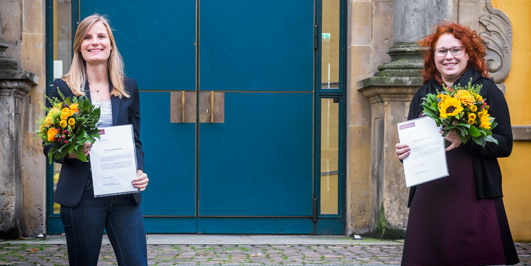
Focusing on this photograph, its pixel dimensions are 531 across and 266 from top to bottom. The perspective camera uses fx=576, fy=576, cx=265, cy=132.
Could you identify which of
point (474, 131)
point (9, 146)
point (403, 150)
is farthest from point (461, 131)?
point (9, 146)

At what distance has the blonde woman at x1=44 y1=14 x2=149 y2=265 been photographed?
9.91 feet

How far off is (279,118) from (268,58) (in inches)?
29.3

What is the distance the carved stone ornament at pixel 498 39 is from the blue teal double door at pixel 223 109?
6.80 feet

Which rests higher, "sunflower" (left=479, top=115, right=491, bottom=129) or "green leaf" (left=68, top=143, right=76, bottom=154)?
"sunflower" (left=479, top=115, right=491, bottom=129)

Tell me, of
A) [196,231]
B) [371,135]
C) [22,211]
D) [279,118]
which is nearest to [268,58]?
[279,118]

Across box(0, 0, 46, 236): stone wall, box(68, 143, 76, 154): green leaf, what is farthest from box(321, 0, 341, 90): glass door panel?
box(68, 143, 76, 154): green leaf

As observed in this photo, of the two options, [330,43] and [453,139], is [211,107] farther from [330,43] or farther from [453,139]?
[453,139]

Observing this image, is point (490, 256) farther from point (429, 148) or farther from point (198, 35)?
point (198, 35)

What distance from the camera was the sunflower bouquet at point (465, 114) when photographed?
2.98 m

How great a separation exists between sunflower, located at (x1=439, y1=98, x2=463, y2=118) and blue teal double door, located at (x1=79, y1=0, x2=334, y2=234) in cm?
403

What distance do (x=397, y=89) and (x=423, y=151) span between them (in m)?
3.30

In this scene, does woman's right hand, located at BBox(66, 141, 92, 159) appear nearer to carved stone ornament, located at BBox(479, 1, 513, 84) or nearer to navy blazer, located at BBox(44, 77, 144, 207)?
navy blazer, located at BBox(44, 77, 144, 207)

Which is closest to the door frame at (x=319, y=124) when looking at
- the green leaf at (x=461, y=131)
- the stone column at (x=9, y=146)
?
the stone column at (x=9, y=146)

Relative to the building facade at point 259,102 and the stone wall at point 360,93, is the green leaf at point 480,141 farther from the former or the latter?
the stone wall at point 360,93
